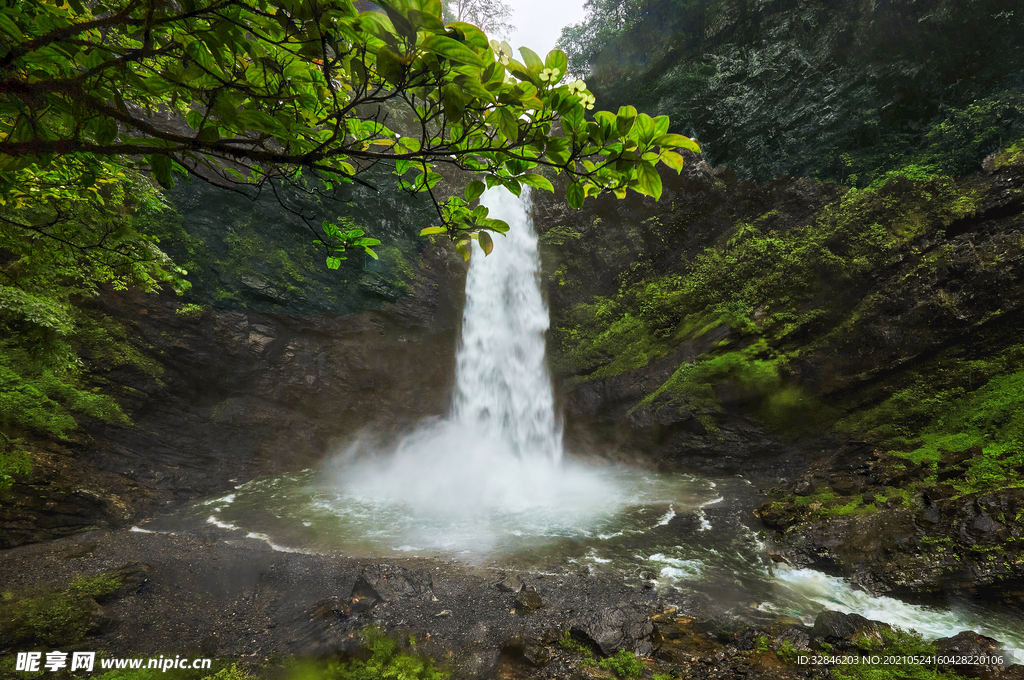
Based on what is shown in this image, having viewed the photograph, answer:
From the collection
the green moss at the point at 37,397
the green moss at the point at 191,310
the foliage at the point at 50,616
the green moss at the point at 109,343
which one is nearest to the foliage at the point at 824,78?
the green moss at the point at 191,310

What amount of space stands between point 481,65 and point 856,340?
377 inches

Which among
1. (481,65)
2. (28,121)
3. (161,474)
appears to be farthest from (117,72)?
(161,474)

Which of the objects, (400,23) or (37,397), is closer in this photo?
(400,23)

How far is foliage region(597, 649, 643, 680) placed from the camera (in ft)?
11.5

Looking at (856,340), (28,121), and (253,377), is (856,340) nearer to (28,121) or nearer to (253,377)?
(28,121)

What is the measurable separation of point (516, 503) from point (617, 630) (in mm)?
4256

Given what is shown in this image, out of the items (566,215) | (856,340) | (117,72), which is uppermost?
(566,215)

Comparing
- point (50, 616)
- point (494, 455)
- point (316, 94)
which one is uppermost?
point (316, 94)

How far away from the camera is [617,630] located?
3959 millimetres

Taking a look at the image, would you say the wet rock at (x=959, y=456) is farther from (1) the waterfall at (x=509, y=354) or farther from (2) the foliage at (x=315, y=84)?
(2) the foliage at (x=315, y=84)

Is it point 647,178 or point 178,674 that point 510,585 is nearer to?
point 178,674

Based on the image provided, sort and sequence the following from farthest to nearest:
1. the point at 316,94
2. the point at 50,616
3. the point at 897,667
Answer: the point at 50,616
the point at 897,667
the point at 316,94

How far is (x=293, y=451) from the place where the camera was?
10344mm

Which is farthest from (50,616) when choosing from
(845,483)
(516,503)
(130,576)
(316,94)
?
(845,483)
